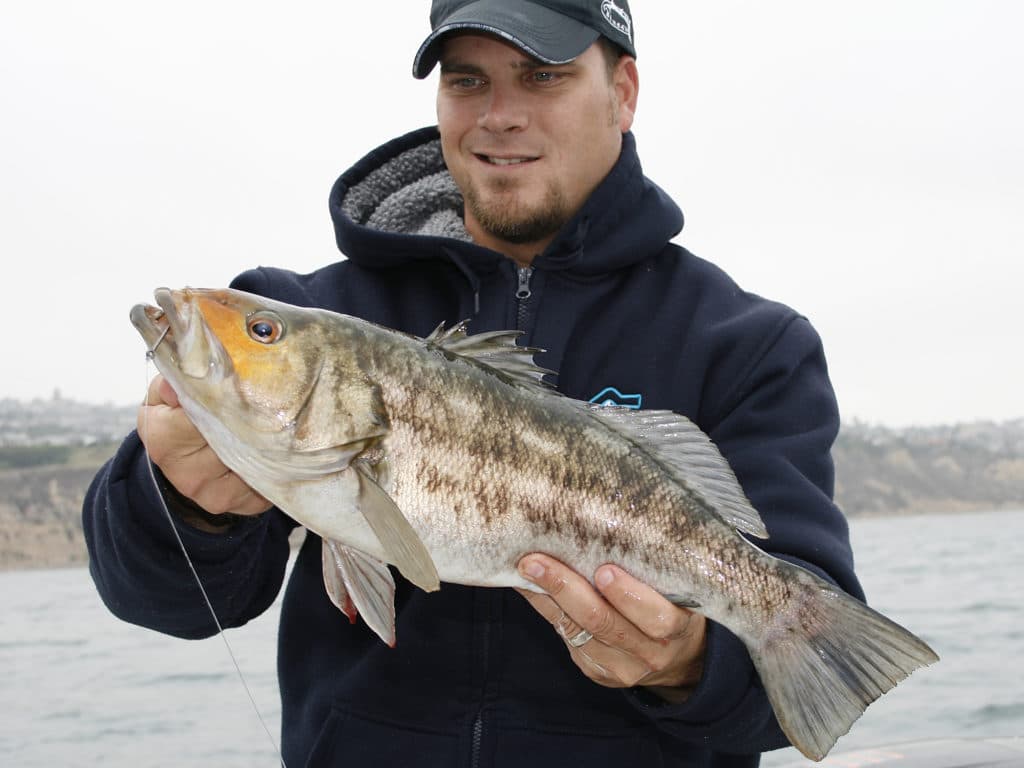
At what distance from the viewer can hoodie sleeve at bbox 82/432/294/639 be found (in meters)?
3.10

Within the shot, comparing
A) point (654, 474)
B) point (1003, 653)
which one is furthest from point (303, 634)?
point (1003, 653)

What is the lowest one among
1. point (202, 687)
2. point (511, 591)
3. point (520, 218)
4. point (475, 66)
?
point (202, 687)

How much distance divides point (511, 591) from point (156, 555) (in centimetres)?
114

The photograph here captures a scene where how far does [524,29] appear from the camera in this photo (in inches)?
137

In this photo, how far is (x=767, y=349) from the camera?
3512mm

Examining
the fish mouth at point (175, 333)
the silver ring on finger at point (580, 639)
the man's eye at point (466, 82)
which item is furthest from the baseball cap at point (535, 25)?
the silver ring on finger at point (580, 639)

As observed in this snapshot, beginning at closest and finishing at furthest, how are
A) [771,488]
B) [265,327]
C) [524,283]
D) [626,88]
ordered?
[265,327] < [771,488] < [524,283] < [626,88]

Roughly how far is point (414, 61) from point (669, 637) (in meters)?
2.25

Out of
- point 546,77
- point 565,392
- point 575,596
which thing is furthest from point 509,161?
point 575,596

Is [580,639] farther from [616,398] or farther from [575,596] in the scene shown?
[616,398]

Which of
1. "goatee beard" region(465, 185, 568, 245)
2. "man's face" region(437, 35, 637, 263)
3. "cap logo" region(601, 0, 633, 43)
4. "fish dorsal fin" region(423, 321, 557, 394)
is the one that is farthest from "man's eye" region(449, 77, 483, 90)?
"fish dorsal fin" region(423, 321, 557, 394)

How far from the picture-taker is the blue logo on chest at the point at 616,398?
3.42 metres

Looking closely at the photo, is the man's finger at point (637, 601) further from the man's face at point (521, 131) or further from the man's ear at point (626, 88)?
the man's ear at point (626, 88)

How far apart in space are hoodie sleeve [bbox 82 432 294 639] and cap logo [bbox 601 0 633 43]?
7.17 ft
